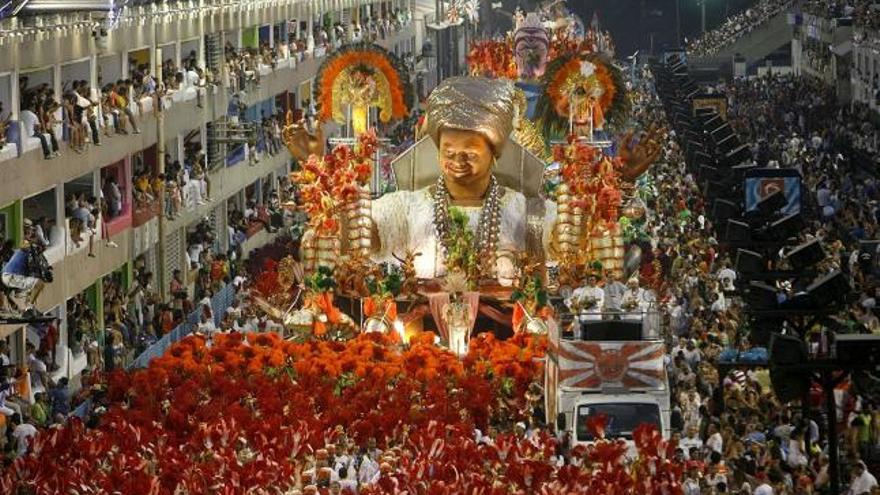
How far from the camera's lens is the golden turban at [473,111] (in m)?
53.7

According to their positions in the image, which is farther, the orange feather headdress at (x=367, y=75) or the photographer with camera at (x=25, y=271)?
the orange feather headdress at (x=367, y=75)

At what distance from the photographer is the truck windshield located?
143 feet

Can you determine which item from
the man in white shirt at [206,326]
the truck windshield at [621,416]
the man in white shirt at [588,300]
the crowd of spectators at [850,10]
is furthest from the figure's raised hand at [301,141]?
the crowd of spectators at [850,10]

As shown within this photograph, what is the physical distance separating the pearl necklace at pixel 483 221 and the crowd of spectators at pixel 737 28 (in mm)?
92501

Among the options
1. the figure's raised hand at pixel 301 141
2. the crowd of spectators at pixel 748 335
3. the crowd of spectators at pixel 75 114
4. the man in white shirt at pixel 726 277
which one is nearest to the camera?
the crowd of spectators at pixel 748 335

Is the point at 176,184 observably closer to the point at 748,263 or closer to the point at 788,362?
the point at 748,263

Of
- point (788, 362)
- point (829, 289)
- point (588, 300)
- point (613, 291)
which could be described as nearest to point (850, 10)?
point (613, 291)

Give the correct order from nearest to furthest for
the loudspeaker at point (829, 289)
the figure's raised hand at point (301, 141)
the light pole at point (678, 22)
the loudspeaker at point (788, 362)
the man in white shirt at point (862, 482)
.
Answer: the loudspeaker at point (788, 362), the man in white shirt at point (862, 482), the loudspeaker at point (829, 289), the figure's raised hand at point (301, 141), the light pole at point (678, 22)

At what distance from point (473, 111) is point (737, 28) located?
327 feet

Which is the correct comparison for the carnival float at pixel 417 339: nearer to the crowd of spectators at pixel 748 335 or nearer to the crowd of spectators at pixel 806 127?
the crowd of spectators at pixel 748 335

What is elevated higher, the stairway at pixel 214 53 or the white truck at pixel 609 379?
the stairway at pixel 214 53

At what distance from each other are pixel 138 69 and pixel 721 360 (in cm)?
2991

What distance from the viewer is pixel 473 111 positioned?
177ft

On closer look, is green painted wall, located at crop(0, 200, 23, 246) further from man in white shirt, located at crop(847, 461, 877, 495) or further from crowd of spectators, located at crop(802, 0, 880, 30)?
crowd of spectators, located at crop(802, 0, 880, 30)
